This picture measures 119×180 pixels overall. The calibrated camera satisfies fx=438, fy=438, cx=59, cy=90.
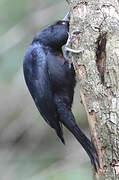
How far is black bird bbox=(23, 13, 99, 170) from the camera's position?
3.63m

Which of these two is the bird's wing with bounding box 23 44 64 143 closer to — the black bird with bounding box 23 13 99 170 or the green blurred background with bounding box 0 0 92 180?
the black bird with bounding box 23 13 99 170

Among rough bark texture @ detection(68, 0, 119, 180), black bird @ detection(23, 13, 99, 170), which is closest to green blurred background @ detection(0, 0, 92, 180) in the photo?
black bird @ detection(23, 13, 99, 170)

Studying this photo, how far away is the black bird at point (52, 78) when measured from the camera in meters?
3.63

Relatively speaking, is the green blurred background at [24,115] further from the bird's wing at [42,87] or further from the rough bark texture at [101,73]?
the rough bark texture at [101,73]

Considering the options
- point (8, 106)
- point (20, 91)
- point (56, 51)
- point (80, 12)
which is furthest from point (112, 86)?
point (8, 106)

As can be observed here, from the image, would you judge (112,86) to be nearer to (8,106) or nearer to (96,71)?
(96,71)

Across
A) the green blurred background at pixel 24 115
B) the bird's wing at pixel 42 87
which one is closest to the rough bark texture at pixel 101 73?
the bird's wing at pixel 42 87

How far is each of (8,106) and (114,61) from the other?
4.09m

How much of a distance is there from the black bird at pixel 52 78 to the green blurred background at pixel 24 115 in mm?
1698

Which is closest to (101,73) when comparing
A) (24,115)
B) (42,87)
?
(42,87)

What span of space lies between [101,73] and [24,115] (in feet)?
10.4

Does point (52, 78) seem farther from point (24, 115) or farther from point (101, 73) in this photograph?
point (24, 115)

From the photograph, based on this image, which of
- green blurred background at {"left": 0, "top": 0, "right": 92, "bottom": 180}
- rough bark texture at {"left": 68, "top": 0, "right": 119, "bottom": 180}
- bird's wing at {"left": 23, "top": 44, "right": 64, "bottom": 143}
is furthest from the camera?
green blurred background at {"left": 0, "top": 0, "right": 92, "bottom": 180}

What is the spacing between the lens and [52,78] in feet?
12.2
